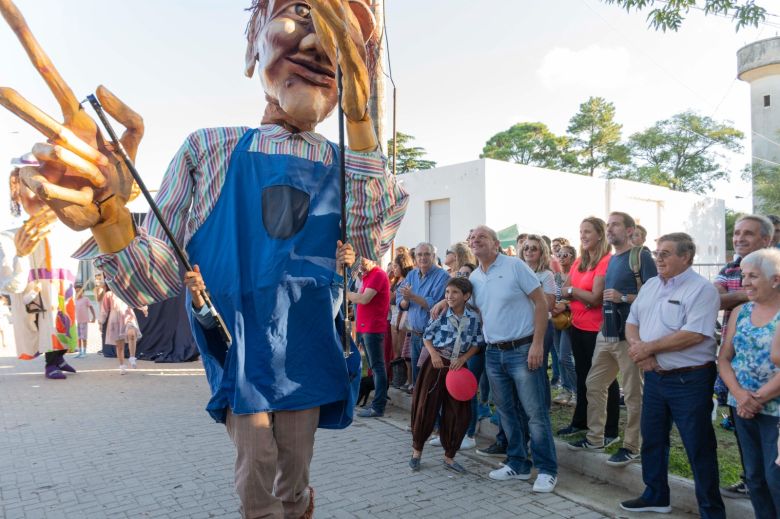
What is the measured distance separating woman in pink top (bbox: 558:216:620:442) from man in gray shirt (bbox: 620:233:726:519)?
3.74 ft

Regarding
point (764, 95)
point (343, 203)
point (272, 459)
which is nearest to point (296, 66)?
point (343, 203)

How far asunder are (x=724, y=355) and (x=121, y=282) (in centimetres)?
334

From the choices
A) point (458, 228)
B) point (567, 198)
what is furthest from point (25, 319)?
point (567, 198)

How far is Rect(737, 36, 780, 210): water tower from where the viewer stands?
32.0 metres

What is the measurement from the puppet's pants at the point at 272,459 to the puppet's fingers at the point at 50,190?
3.43 feet

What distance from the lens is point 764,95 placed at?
3288 centimetres

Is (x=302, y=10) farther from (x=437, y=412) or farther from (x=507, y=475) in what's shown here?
(x=507, y=475)

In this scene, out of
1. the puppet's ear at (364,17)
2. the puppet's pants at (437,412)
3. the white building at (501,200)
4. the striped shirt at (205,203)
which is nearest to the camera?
the striped shirt at (205,203)

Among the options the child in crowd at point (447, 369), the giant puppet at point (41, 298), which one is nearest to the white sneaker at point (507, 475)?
the child in crowd at point (447, 369)

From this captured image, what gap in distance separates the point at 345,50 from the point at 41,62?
3.56 ft

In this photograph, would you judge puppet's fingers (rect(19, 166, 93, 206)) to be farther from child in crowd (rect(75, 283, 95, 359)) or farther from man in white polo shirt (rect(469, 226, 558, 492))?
child in crowd (rect(75, 283, 95, 359))

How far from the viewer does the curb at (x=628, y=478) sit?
155 inches

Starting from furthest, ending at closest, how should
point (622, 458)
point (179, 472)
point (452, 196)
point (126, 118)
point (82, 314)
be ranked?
1. point (452, 196)
2. point (82, 314)
3. point (179, 472)
4. point (622, 458)
5. point (126, 118)

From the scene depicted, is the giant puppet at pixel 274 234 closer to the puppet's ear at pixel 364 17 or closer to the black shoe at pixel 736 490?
the puppet's ear at pixel 364 17
